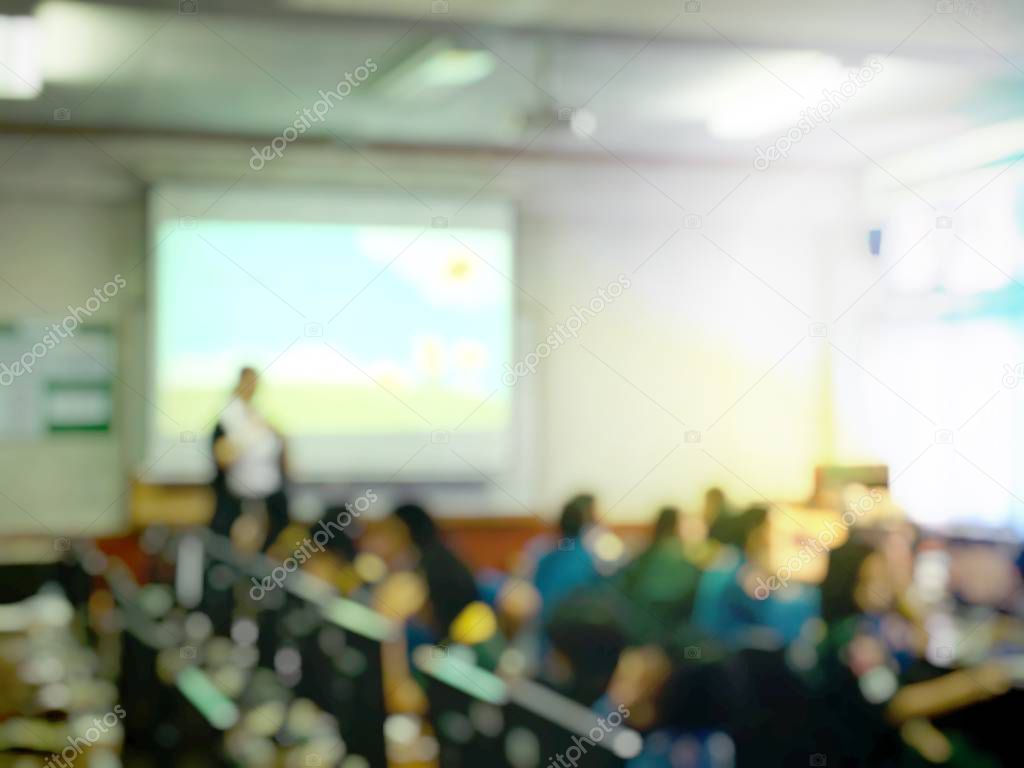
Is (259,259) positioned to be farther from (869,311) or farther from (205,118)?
(869,311)

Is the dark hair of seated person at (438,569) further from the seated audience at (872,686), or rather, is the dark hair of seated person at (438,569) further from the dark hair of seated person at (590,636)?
the seated audience at (872,686)

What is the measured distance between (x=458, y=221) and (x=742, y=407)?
2.97 ft

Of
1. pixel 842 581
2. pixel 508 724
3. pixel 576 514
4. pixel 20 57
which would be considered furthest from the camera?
pixel 842 581

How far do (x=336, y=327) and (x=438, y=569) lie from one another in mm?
674

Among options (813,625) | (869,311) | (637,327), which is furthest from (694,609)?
(869,311)

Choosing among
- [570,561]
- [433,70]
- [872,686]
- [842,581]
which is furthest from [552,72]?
[872,686]

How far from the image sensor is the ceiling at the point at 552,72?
235 centimetres

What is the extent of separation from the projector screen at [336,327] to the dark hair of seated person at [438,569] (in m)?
0.12

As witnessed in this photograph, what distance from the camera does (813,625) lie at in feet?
8.64

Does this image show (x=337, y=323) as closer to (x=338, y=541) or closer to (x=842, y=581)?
(x=338, y=541)

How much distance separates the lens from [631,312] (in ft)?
8.43

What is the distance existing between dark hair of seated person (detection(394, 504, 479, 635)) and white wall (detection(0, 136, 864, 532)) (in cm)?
8

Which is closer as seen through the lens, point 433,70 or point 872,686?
point 433,70

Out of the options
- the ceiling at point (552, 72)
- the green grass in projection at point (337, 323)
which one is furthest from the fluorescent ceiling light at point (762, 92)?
the green grass in projection at point (337, 323)
